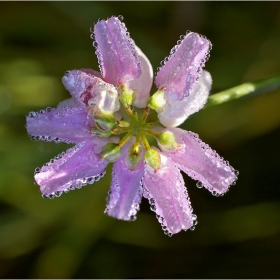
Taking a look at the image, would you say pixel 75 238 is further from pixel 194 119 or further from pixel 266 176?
pixel 266 176

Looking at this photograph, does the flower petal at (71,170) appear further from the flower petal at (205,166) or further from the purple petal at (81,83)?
the flower petal at (205,166)

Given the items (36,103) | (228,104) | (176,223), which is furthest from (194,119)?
(176,223)

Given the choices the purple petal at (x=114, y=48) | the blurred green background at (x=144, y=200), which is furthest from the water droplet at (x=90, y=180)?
the blurred green background at (x=144, y=200)

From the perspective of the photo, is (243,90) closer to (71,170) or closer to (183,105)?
(183,105)

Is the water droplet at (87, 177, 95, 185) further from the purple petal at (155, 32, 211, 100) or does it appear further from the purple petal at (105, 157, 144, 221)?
the purple petal at (155, 32, 211, 100)

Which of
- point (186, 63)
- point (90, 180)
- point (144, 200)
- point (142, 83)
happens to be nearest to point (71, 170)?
point (90, 180)

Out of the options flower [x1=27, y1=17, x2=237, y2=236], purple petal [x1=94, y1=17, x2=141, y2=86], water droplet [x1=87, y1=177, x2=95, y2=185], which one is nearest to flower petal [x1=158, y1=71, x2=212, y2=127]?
flower [x1=27, y1=17, x2=237, y2=236]
